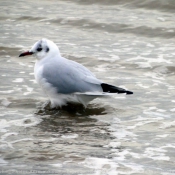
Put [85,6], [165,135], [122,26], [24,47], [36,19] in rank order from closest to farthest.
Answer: [165,135] → [24,47] → [122,26] → [36,19] → [85,6]

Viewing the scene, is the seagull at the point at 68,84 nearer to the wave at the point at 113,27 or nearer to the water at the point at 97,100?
the water at the point at 97,100

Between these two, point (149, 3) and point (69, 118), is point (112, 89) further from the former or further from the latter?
point (149, 3)

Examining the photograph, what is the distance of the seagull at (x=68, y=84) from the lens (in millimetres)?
6520

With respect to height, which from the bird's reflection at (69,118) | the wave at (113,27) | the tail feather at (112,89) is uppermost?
the tail feather at (112,89)

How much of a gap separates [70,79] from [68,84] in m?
0.06

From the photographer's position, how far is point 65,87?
658 centimetres

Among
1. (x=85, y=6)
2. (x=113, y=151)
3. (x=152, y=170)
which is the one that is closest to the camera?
(x=152, y=170)

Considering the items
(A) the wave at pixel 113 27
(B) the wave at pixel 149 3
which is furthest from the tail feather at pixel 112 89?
(B) the wave at pixel 149 3

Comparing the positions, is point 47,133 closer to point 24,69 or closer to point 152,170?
point 152,170

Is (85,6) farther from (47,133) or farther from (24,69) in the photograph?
(47,133)

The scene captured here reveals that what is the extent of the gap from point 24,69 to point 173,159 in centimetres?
385

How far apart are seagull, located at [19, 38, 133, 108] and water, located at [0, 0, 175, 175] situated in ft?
0.62

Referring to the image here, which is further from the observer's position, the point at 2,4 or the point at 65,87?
the point at 2,4

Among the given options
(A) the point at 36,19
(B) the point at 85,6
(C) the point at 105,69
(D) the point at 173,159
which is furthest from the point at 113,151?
(B) the point at 85,6
